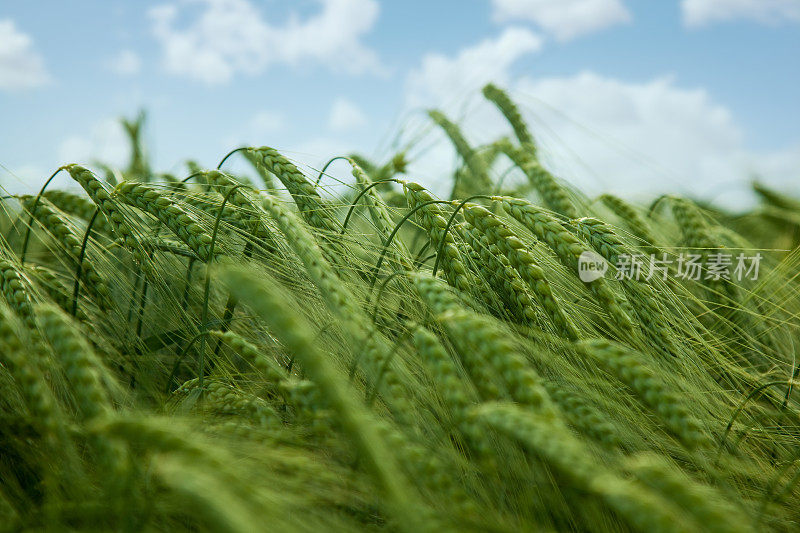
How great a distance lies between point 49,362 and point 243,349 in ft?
1.15

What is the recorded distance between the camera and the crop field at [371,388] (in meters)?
0.71

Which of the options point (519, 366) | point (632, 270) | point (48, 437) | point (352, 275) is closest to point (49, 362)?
point (48, 437)

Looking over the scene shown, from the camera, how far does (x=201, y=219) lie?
1.41 meters

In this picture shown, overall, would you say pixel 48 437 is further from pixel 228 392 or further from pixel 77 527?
pixel 228 392

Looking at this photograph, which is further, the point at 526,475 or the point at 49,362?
the point at 49,362

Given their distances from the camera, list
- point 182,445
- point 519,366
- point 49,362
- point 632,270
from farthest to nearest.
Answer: point 632,270
point 49,362
point 519,366
point 182,445

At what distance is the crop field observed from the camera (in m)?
0.71

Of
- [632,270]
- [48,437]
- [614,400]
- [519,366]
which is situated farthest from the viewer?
[632,270]

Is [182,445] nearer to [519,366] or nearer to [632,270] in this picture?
[519,366]

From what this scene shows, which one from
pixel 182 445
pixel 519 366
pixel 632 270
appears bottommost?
pixel 182 445

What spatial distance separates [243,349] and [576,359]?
715 mm

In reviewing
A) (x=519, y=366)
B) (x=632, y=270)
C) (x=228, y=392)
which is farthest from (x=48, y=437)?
(x=632, y=270)

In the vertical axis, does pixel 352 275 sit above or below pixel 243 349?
above

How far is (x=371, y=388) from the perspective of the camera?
1.05 m
